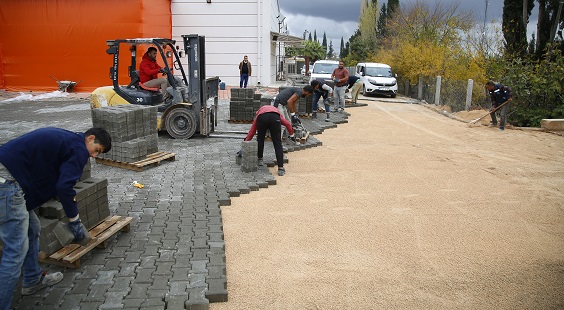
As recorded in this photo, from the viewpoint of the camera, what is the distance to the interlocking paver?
3980 millimetres

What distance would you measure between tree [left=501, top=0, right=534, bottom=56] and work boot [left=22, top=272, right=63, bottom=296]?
16862mm

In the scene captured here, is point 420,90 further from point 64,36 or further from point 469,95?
point 64,36

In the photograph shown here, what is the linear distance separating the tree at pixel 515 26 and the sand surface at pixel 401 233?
7.94 m

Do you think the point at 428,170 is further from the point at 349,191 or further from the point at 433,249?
the point at 433,249

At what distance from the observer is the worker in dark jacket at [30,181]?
3.43m

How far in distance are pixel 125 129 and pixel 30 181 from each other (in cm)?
459

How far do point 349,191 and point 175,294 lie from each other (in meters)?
4.05

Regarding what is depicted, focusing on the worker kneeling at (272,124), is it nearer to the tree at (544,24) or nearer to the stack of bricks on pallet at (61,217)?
the stack of bricks on pallet at (61,217)

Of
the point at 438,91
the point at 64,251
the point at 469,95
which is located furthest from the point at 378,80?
the point at 64,251

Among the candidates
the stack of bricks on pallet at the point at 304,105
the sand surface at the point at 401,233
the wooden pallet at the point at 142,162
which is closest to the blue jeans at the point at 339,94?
the stack of bricks on pallet at the point at 304,105

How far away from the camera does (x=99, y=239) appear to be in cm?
468

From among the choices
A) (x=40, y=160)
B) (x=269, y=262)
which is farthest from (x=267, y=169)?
(x=40, y=160)

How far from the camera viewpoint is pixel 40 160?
3.59m

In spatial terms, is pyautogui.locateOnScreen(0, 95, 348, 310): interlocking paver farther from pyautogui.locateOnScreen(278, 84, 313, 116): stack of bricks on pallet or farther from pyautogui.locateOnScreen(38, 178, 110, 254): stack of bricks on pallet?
pyautogui.locateOnScreen(278, 84, 313, 116): stack of bricks on pallet
